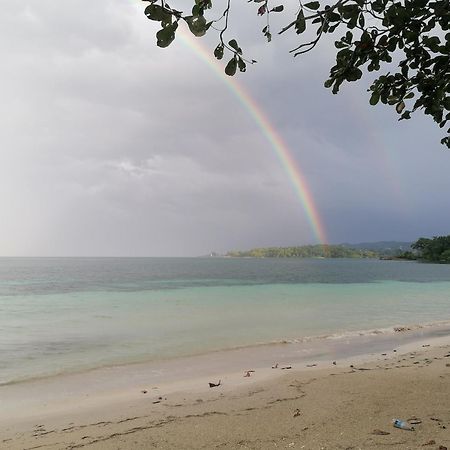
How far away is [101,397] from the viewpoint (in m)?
8.26

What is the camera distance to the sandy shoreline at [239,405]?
517 cm

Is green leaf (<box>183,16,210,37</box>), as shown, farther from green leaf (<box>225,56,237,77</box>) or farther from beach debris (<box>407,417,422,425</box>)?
beach debris (<box>407,417,422,425</box>)

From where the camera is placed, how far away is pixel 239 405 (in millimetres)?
6832

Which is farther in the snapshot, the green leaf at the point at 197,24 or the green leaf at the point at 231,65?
the green leaf at the point at 231,65

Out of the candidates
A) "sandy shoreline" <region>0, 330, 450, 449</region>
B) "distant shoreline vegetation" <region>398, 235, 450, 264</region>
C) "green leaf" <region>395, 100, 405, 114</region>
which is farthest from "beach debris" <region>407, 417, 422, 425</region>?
"distant shoreline vegetation" <region>398, 235, 450, 264</region>

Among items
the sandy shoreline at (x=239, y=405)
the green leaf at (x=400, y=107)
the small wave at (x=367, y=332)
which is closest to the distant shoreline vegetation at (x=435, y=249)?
the small wave at (x=367, y=332)

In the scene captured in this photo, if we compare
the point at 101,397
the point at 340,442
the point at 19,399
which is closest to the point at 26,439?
the point at 101,397

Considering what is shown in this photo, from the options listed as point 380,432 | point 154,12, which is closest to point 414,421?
point 380,432

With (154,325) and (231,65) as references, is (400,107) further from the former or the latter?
(154,325)

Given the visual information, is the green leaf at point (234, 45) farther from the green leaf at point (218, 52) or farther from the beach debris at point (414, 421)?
the beach debris at point (414, 421)

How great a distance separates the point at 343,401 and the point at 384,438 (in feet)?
5.71

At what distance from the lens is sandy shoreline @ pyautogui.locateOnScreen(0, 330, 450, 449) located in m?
5.17

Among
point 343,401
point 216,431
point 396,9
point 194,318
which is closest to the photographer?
point 396,9

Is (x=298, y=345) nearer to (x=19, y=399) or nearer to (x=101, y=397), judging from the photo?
(x=101, y=397)
